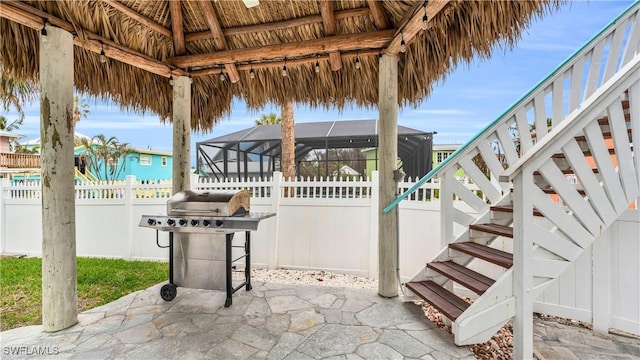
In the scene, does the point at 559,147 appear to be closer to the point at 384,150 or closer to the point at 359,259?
the point at 384,150

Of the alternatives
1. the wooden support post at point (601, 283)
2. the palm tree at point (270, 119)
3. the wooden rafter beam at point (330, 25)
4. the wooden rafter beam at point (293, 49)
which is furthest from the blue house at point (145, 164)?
the wooden support post at point (601, 283)

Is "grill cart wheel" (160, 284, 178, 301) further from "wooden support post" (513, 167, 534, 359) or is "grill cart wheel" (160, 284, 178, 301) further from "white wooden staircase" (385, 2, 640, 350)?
"wooden support post" (513, 167, 534, 359)

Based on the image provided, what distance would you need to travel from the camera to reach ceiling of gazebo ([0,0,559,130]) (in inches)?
105

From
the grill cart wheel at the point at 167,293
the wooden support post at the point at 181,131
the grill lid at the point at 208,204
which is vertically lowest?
the grill cart wheel at the point at 167,293

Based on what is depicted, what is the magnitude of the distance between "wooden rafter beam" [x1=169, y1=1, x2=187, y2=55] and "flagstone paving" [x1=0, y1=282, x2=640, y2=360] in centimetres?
295

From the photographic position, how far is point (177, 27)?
3520mm

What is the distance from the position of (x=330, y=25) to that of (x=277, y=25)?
621 mm

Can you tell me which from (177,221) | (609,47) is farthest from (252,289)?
(609,47)

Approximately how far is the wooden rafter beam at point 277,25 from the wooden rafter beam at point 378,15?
11cm

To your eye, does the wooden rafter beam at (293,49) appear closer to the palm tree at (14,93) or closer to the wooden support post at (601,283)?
the palm tree at (14,93)

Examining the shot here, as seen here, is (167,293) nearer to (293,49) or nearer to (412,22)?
(293,49)

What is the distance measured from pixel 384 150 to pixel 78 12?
3097mm

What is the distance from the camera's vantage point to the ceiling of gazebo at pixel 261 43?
2.67 m

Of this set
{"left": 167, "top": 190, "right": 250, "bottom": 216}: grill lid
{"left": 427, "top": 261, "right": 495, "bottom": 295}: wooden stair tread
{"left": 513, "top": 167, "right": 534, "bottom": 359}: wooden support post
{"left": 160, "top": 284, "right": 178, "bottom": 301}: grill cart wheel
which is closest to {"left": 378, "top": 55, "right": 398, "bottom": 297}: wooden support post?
{"left": 427, "top": 261, "right": 495, "bottom": 295}: wooden stair tread
